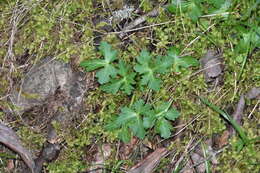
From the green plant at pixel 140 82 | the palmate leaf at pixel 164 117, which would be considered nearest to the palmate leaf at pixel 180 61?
the green plant at pixel 140 82

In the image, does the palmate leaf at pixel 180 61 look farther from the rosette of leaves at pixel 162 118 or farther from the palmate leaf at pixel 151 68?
the rosette of leaves at pixel 162 118

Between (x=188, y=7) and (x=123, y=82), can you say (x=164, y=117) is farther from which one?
(x=188, y=7)

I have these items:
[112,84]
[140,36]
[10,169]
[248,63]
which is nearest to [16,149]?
[10,169]

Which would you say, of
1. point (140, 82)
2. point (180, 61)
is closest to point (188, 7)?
point (180, 61)

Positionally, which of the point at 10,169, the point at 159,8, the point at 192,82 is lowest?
the point at 10,169

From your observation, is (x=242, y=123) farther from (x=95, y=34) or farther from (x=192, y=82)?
(x=95, y=34)

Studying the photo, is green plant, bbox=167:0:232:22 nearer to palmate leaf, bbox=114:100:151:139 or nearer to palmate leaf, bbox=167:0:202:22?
palmate leaf, bbox=167:0:202:22

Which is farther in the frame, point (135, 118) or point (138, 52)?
point (138, 52)
